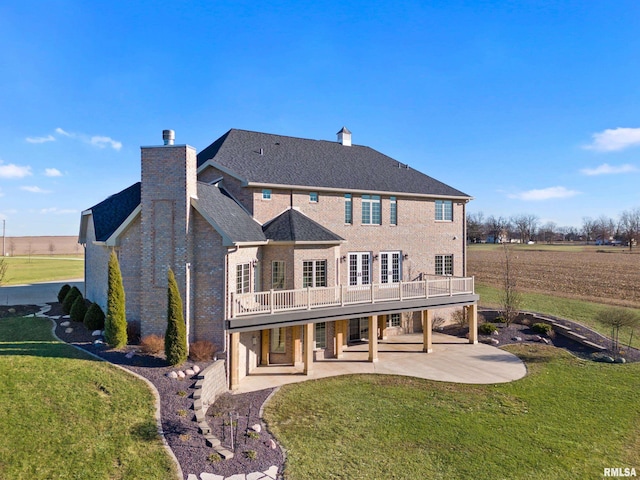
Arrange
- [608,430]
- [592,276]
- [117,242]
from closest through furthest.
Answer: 1. [608,430]
2. [117,242]
3. [592,276]

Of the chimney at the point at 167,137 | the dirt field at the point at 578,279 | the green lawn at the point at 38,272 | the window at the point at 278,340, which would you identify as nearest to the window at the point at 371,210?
the window at the point at 278,340

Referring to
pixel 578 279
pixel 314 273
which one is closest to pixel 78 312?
pixel 314 273

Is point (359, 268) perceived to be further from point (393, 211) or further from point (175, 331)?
point (175, 331)

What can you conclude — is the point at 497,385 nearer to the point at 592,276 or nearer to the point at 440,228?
the point at 440,228

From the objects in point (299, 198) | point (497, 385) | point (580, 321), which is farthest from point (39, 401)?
point (580, 321)

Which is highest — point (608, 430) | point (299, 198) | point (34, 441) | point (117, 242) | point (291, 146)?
point (291, 146)

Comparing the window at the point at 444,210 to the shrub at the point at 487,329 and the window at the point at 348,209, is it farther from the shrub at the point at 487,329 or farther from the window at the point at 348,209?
the shrub at the point at 487,329

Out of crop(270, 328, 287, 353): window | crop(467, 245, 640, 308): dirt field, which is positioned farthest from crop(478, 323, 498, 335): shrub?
crop(467, 245, 640, 308): dirt field
